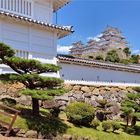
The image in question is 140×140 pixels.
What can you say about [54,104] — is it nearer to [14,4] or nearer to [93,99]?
[93,99]

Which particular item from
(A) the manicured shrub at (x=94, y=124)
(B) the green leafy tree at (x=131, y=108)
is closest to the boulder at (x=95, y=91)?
(B) the green leafy tree at (x=131, y=108)

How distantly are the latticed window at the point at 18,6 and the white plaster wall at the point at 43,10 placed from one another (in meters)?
0.39

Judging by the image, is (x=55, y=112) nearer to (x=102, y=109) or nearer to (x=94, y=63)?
(x=102, y=109)

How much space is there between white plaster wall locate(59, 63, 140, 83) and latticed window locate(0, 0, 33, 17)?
12.3ft

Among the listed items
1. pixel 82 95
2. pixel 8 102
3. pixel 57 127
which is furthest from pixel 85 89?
pixel 8 102

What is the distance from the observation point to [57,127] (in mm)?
16469

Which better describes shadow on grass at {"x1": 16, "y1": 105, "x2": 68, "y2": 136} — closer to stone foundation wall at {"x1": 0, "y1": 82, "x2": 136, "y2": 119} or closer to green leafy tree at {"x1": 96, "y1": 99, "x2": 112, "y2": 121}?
stone foundation wall at {"x1": 0, "y1": 82, "x2": 136, "y2": 119}

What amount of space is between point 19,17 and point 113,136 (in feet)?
26.1

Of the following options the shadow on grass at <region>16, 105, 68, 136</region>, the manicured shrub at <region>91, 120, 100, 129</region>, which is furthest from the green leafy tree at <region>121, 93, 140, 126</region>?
the shadow on grass at <region>16, 105, 68, 136</region>

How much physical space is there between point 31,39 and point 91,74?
15.4ft

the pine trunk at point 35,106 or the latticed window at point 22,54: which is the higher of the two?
the latticed window at point 22,54

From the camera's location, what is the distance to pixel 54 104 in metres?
20.0

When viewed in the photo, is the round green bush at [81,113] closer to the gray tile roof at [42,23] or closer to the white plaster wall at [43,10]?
the gray tile roof at [42,23]

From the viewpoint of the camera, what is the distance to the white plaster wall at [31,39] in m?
19.5
